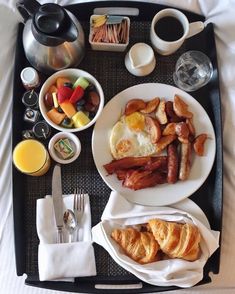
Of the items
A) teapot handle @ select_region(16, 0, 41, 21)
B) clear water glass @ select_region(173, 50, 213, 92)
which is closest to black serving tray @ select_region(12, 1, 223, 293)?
clear water glass @ select_region(173, 50, 213, 92)

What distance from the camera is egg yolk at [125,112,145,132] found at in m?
0.94

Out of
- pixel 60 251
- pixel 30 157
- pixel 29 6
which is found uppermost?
pixel 29 6

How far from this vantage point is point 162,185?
943 mm

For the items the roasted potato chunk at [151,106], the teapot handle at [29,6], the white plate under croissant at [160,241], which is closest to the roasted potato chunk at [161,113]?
the roasted potato chunk at [151,106]

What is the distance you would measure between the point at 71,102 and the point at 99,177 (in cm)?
19

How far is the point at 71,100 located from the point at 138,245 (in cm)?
35

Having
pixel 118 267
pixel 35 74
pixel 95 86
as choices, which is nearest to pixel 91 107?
pixel 95 86

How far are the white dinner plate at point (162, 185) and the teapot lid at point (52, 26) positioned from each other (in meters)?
0.20

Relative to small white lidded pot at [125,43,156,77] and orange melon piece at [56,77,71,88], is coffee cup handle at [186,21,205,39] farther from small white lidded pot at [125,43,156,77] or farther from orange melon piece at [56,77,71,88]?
orange melon piece at [56,77,71,88]

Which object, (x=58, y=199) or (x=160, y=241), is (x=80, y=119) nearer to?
(x=58, y=199)

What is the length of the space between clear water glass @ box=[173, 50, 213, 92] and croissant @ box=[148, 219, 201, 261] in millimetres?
331

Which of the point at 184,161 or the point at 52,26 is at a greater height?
the point at 52,26

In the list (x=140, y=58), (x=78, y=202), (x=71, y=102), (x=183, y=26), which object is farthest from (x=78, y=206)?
(x=183, y=26)

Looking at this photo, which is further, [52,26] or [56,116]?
[56,116]
